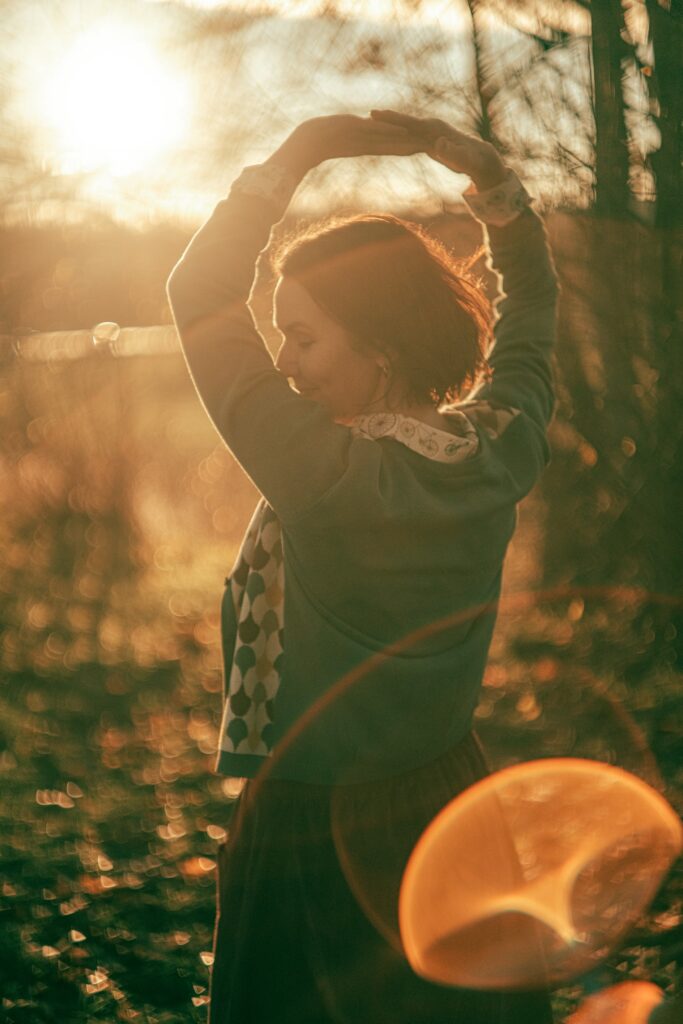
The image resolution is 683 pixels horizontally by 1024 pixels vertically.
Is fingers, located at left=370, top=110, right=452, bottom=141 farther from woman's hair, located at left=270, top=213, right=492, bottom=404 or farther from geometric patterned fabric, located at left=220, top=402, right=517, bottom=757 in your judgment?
geometric patterned fabric, located at left=220, top=402, right=517, bottom=757

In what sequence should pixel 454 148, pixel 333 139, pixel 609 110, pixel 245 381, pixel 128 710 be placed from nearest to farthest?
pixel 245 381 < pixel 333 139 < pixel 454 148 < pixel 609 110 < pixel 128 710

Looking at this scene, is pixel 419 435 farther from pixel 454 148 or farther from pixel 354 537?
pixel 454 148

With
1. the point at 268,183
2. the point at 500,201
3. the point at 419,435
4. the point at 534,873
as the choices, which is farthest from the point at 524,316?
the point at 534,873

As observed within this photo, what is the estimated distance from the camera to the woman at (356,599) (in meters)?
1.62

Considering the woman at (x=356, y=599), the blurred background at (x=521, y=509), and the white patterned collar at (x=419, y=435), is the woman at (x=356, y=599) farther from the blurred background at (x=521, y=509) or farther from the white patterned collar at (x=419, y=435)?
the blurred background at (x=521, y=509)

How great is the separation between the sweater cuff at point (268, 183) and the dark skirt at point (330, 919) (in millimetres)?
865

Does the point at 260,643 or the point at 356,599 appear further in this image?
the point at 260,643

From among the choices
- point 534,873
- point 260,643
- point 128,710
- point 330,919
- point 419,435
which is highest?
point 419,435

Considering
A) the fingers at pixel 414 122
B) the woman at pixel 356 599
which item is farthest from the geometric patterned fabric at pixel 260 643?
the fingers at pixel 414 122

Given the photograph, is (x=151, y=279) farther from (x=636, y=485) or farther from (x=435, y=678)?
(x=435, y=678)

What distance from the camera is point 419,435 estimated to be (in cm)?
167

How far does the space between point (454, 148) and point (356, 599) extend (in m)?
0.74

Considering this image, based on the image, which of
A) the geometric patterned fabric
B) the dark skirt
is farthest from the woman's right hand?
the dark skirt

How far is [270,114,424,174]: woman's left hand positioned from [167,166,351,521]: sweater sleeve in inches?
4.9
